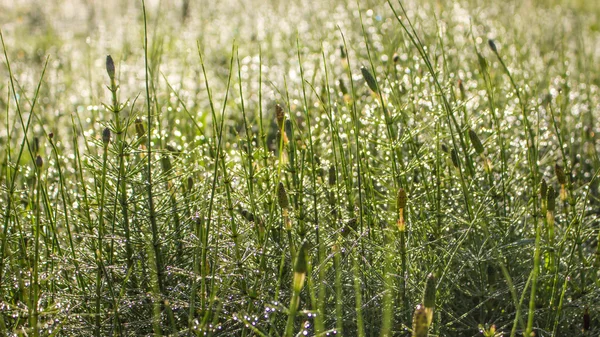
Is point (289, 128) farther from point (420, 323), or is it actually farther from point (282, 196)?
point (420, 323)

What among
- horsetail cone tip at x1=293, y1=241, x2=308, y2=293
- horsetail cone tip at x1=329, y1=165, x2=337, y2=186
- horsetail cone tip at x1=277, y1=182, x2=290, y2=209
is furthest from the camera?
horsetail cone tip at x1=329, y1=165, x2=337, y2=186

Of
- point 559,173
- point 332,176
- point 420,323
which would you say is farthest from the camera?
point 332,176

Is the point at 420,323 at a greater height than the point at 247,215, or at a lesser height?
lesser

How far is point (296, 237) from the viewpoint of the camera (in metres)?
1.47

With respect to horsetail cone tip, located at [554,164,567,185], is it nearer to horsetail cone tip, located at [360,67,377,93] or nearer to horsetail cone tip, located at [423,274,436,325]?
horsetail cone tip, located at [360,67,377,93]

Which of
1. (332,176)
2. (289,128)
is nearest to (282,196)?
(289,128)

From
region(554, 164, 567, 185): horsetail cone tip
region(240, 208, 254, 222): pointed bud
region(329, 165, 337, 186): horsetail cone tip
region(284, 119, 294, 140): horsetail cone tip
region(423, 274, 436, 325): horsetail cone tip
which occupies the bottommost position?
region(423, 274, 436, 325): horsetail cone tip

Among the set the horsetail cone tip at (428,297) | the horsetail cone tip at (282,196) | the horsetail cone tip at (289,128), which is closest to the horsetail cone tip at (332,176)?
the horsetail cone tip at (289,128)

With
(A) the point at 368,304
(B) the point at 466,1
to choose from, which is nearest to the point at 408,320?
(A) the point at 368,304

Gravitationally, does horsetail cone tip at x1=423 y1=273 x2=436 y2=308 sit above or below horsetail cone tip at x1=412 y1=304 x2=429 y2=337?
above

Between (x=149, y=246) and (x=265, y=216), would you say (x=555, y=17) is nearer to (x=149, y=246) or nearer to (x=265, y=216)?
(x=265, y=216)

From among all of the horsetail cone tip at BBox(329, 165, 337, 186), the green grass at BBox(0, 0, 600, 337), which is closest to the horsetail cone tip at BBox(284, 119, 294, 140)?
the green grass at BBox(0, 0, 600, 337)

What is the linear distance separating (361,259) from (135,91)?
2.36 meters

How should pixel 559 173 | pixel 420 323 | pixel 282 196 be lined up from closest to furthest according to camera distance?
pixel 420 323 → pixel 282 196 → pixel 559 173
